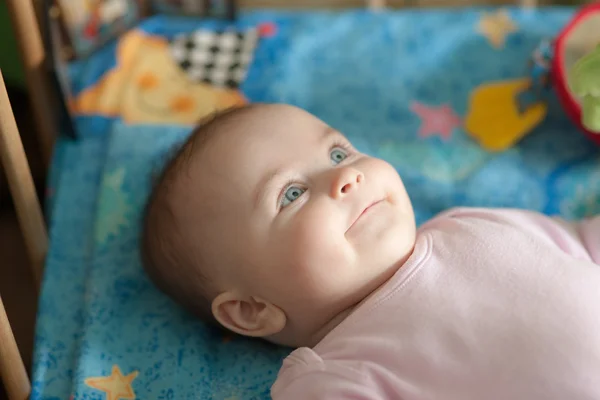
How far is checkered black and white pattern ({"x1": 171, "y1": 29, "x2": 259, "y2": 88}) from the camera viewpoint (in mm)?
1523

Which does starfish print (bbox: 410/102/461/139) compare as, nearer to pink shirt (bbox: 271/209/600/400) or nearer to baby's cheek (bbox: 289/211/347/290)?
pink shirt (bbox: 271/209/600/400)

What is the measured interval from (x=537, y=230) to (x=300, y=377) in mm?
410

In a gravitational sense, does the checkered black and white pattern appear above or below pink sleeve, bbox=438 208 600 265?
above

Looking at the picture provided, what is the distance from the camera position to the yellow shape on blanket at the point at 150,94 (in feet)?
4.80

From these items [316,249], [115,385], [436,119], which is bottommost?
[115,385]

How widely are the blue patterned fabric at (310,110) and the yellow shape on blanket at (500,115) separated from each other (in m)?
0.02

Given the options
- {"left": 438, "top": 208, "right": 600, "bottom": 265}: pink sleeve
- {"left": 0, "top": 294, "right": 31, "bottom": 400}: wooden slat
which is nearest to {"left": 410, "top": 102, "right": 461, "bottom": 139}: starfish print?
{"left": 438, "top": 208, "right": 600, "bottom": 265}: pink sleeve

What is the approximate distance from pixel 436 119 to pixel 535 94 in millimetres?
189

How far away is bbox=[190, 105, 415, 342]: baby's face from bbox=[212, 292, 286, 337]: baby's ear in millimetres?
13

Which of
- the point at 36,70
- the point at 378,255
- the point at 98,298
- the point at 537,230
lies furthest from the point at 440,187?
the point at 36,70

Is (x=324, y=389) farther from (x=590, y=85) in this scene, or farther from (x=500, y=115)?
(x=500, y=115)

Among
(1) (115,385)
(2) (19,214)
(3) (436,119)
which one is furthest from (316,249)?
(3) (436,119)

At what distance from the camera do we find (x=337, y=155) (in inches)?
42.7

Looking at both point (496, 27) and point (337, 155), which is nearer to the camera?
point (337, 155)
